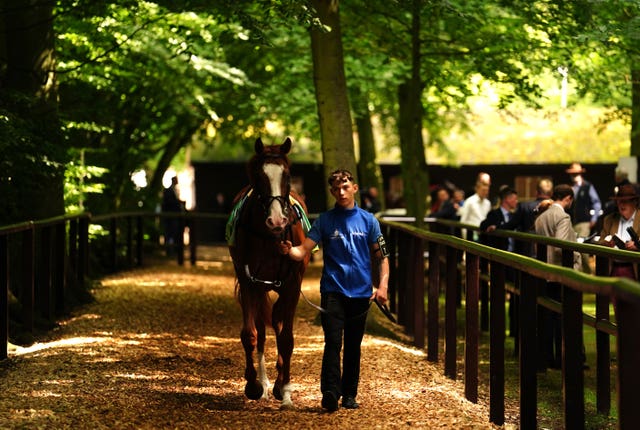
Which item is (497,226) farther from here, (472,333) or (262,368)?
(262,368)

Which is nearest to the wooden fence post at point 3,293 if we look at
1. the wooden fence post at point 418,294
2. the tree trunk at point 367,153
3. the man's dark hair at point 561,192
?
the wooden fence post at point 418,294

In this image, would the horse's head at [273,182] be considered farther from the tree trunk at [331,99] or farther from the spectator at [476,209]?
the spectator at [476,209]

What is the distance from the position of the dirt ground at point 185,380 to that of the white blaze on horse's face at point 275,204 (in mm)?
1482

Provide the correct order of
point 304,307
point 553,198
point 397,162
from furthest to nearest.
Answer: point 397,162, point 304,307, point 553,198

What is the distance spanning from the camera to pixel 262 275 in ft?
32.8

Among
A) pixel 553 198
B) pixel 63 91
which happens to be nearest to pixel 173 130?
pixel 63 91

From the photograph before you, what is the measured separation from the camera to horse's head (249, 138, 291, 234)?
906cm

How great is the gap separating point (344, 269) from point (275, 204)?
2.48ft

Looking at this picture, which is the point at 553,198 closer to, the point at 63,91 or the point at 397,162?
the point at 63,91

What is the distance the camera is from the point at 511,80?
18859 millimetres

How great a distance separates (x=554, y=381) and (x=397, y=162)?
35938mm

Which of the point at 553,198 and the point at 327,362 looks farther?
the point at 553,198

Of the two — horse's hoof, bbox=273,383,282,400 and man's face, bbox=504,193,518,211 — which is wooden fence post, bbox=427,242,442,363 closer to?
horse's hoof, bbox=273,383,282,400

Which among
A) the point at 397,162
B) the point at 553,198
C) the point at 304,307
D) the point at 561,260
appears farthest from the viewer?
the point at 397,162
